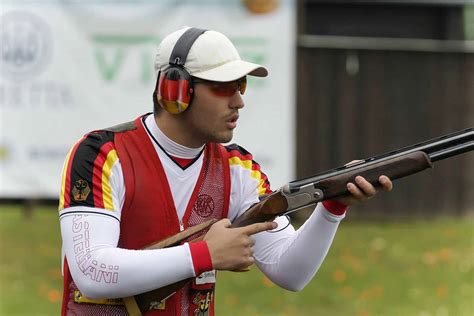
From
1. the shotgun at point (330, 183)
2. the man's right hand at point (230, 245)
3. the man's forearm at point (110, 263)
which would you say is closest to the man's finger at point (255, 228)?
the man's right hand at point (230, 245)

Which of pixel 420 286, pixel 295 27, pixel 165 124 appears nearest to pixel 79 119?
pixel 295 27

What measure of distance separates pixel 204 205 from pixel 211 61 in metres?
0.63

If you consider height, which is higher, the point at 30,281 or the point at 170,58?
the point at 170,58

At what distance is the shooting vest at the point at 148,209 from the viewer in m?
4.04

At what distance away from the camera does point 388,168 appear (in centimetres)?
399

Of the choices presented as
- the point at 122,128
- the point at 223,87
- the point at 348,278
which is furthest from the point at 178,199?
the point at 348,278

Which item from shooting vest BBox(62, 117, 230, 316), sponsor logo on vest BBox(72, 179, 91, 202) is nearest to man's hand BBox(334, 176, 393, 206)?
shooting vest BBox(62, 117, 230, 316)

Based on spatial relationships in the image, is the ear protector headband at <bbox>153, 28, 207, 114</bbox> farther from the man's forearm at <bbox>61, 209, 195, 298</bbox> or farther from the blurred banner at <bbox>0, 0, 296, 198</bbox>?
the blurred banner at <bbox>0, 0, 296, 198</bbox>

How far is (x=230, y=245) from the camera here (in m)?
3.83

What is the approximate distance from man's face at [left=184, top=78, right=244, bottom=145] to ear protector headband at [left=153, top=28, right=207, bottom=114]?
0.15 ft

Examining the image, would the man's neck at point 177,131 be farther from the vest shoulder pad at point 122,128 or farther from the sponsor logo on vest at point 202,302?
the sponsor logo on vest at point 202,302

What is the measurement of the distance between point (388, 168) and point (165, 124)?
96cm

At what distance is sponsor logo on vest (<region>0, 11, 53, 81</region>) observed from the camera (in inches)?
479

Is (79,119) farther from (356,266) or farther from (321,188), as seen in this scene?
(321,188)
